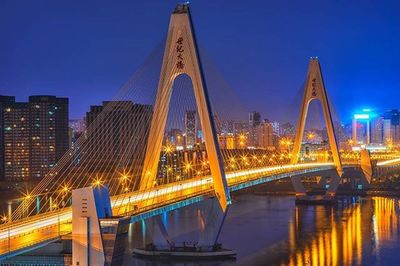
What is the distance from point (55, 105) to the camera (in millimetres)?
42469

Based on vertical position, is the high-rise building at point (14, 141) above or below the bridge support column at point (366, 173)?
above

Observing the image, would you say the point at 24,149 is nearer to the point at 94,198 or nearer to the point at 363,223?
the point at 363,223

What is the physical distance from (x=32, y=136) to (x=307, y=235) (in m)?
24.1

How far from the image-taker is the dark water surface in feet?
53.4

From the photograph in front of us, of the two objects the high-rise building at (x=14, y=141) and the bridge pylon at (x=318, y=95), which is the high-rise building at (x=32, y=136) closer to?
the high-rise building at (x=14, y=141)

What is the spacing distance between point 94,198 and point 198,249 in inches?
235

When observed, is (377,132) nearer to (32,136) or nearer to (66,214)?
(32,136)

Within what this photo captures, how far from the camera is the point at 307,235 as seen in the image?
20.3m

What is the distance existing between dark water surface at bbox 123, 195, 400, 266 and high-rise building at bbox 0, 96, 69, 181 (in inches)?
587

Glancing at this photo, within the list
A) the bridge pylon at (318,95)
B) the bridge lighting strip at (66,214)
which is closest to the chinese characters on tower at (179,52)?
the bridge lighting strip at (66,214)

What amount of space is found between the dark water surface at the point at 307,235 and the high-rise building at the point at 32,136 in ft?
48.9

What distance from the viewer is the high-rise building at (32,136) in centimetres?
4016

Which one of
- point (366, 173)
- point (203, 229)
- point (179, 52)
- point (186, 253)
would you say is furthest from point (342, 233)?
point (366, 173)

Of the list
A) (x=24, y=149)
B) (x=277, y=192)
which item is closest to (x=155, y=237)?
(x=277, y=192)
